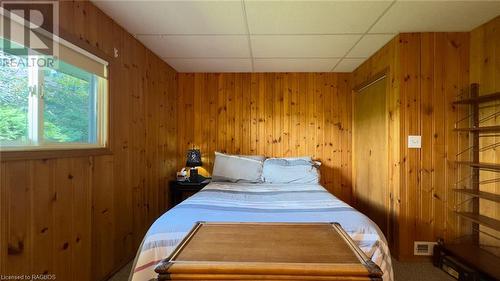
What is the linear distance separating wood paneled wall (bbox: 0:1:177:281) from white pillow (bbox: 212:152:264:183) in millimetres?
690

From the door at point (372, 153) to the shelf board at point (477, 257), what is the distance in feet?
1.84

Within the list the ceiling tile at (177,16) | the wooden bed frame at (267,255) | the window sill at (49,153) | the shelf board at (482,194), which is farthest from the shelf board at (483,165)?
the window sill at (49,153)

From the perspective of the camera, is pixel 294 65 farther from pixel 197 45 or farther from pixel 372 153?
pixel 372 153

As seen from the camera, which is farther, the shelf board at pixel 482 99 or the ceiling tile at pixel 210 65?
the ceiling tile at pixel 210 65

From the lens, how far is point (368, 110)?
10.4ft

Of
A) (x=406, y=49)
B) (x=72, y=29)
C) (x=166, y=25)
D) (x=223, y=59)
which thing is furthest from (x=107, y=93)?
(x=406, y=49)

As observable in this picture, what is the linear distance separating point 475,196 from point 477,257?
1.63ft

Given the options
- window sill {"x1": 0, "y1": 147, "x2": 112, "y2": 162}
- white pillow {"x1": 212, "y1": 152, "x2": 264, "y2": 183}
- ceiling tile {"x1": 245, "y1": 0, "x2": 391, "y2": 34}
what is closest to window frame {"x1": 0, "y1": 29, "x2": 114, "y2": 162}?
window sill {"x1": 0, "y1": 147, "x2": 112, "y2": 162}

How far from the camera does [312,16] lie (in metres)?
2.06

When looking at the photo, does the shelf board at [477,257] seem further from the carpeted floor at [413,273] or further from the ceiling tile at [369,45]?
the ceiling tile at [369,45]

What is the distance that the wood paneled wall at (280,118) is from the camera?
144 inches

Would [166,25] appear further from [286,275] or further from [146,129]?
[286,275]

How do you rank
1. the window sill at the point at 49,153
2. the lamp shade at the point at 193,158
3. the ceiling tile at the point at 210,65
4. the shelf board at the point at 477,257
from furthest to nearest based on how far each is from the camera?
the lamp shade at the point at 193,158, the ceiling tile at the point at 210,65, the shelf board at the point at 477,257, the window sill at the point at 49,153

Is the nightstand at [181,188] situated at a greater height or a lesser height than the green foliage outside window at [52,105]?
lesser
